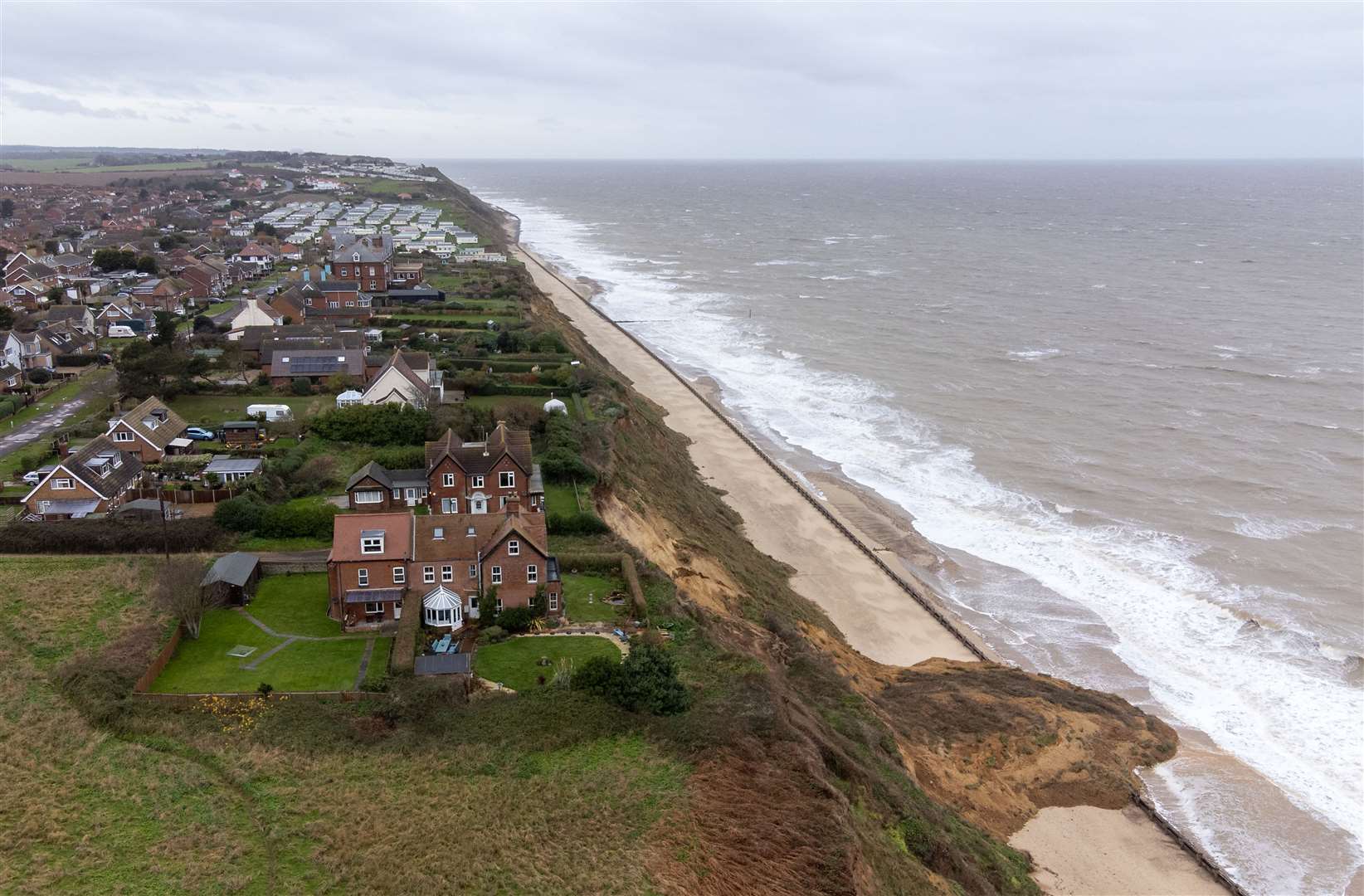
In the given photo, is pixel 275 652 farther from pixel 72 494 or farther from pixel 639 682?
pixel 72 494

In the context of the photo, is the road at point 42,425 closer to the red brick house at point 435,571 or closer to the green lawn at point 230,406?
the green lawn at point 230,406

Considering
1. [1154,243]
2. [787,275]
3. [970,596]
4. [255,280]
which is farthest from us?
[1154,243]

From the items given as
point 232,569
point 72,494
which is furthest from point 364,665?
point 72,494

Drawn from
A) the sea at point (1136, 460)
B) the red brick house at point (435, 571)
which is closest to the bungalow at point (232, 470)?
the red brick house at point (435, 571)

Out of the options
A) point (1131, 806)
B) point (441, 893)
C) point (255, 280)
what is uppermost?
point (255, 280)

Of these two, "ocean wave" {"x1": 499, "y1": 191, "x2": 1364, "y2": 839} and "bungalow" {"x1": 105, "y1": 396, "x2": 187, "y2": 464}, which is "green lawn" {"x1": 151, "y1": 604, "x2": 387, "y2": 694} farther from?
"ocean wave" {"x1": 499, "y1": 191, "x2": 1364, "y2": 839}

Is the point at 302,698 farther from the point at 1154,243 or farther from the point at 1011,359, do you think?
the point at 1154,243

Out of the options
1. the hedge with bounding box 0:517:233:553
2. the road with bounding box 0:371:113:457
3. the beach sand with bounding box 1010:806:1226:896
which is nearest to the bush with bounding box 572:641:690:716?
the beach sand with bounding box 1010:806:1226:896

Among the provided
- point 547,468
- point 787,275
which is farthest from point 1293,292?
point 547,468
